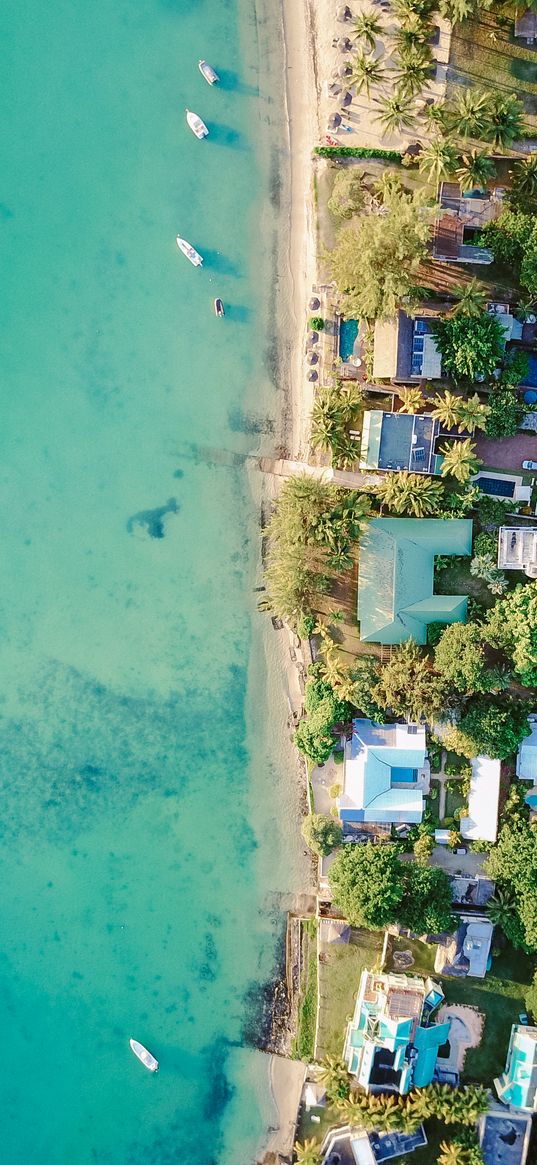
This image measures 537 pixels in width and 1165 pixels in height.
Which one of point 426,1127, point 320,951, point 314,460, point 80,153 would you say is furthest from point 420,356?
point 426,1127

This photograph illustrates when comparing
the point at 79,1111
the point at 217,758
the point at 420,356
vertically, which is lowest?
the point at 79,1111

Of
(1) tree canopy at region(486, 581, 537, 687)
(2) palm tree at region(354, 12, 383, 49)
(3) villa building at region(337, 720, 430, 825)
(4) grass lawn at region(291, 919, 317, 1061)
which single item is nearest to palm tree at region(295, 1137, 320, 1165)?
(4) grass lawn at region(291, 919, 317, 1061)

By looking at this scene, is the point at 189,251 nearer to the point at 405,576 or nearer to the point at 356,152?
the point at 356,152

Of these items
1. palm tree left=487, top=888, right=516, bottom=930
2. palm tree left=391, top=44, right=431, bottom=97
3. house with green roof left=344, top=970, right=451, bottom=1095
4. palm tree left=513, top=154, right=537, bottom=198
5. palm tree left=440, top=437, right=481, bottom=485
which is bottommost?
house with green roof left=344, top=970, right=451, bottom=1095

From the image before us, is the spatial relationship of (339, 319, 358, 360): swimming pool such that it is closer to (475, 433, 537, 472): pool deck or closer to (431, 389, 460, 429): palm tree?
(431, 389, 460, 429): palm tree

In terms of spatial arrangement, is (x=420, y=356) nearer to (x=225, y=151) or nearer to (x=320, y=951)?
(x=225, y=151)
